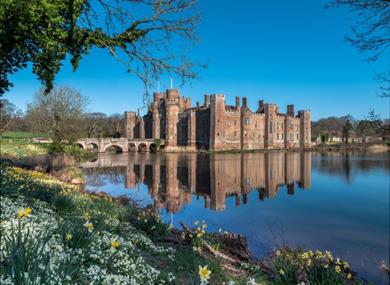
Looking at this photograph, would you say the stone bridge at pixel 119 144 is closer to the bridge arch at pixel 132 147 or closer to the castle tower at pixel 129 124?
the bridge arch at pixel 132 147

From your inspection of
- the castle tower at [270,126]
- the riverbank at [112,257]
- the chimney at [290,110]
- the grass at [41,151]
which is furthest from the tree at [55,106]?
the chimney at [290,110]

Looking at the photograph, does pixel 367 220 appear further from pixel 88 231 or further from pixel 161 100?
pixel 161 100

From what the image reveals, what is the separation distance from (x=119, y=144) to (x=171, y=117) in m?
12.0

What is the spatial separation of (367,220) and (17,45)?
12.9 m

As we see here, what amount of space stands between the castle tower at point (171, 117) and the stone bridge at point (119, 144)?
1976 millimetres

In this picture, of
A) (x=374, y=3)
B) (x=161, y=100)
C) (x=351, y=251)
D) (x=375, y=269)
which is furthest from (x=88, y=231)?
(x=161, y=100)

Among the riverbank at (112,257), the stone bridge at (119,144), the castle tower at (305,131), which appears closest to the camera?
the riverbank at (112,257)

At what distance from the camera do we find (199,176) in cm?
2472

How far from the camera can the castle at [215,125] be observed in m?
61.7

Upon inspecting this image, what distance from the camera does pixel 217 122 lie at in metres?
60.8

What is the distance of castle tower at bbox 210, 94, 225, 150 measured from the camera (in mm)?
60469

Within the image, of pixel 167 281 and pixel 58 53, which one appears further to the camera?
pixel 58 53

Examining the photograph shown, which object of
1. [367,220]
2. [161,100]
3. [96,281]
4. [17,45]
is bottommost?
[367,220]

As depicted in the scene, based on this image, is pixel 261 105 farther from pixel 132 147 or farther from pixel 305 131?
pixel 132 147
